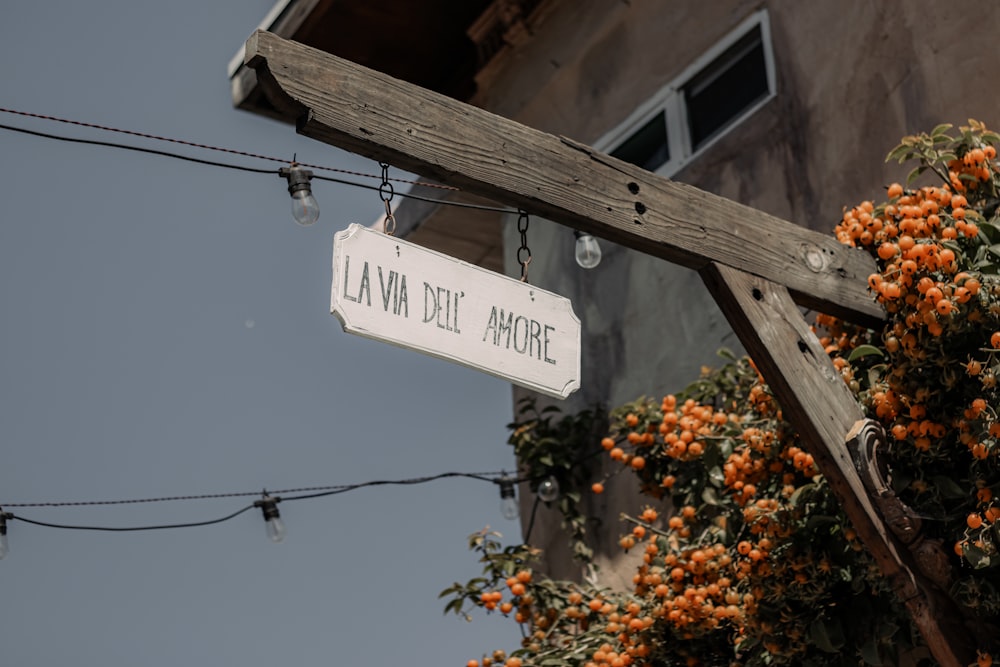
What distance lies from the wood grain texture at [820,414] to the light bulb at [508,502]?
10.4 ft

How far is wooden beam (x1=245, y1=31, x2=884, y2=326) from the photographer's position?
13.2 feet

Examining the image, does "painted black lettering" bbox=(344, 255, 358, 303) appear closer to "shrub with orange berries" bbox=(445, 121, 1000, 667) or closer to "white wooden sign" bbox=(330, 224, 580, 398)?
"white wooden sign" bbox=(330, 224, 580, 398)

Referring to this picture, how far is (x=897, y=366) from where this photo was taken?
16.6ft

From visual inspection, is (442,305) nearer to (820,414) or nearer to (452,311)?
(452,311)

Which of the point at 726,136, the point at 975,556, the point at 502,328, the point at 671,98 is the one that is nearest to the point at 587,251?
the point at 502,328

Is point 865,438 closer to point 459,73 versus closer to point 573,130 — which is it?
point 573,130

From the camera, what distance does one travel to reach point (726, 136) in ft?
24.7

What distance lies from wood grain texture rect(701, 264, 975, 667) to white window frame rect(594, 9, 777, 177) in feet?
8.83

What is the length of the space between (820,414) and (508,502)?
10.7 ft

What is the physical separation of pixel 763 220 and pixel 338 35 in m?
5.33

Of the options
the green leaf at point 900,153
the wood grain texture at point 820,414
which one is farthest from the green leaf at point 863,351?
the green leaf at point 900,153

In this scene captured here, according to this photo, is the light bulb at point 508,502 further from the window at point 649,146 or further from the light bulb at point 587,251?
the light bulb at point 587,251

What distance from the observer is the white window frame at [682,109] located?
24.3ft

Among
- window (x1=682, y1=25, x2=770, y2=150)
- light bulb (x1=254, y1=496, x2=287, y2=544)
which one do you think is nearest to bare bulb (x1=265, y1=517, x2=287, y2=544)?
light bulb (x1=254, y1=496, x2=287, y2=544)
